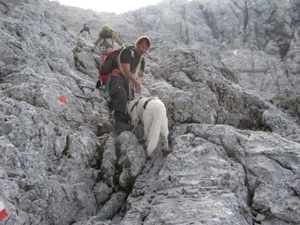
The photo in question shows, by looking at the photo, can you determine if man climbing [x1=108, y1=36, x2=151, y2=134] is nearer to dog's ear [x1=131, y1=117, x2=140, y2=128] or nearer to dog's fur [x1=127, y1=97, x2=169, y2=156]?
dog's ear [x1=131, y1=117, x2=140, y2=128]

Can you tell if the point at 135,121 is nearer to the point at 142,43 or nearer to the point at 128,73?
the point at 128,73

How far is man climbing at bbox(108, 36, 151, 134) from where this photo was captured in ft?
26.1

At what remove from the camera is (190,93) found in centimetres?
956

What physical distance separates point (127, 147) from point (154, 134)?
0.80 metres

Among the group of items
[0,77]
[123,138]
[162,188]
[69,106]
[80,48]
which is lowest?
[162,188]

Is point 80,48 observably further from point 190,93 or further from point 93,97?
point 190,93

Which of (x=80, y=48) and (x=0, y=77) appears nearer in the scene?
(x=0, y=77)

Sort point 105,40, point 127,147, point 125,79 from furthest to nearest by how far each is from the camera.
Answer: point 105,40, point 125,79, point 127,147

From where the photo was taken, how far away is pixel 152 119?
22.7 ft

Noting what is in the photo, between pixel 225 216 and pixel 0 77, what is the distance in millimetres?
6883

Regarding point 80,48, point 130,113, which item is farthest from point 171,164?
point 80,48

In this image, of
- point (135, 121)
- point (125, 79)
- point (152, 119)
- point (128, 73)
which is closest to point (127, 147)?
point (152, 119)

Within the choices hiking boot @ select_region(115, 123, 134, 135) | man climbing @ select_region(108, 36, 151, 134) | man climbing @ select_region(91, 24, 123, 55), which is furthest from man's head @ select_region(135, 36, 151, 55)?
man climbing @ select_region(91, 24, 123, 55)

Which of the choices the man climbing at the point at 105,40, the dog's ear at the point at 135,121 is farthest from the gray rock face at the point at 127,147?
the man climbing at the point at 105,40
